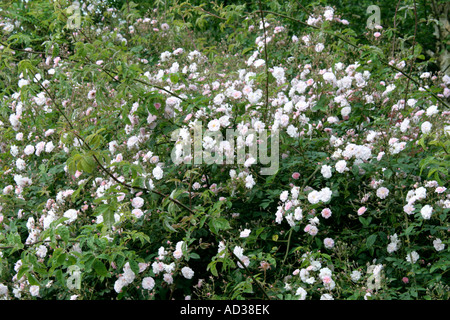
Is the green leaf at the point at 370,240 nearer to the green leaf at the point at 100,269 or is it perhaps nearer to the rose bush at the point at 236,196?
the rose bush at the point at 236,196

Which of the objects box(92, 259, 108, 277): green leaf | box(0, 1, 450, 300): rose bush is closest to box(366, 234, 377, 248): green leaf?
box(0, 1, 450, 300): rose bush

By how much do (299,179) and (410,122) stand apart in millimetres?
865

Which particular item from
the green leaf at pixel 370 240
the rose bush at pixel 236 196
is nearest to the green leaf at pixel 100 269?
the rose bush at pixel 236 196

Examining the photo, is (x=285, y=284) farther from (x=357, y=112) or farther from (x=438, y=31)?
(x=438, y=31)

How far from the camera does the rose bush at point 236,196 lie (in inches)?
94.0

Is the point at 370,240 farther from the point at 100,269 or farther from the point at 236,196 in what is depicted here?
the point at 100,269

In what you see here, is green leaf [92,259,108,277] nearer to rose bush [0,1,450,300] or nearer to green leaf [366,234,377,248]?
rose bush [0,1,450,300]

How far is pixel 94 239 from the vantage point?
7.48ft

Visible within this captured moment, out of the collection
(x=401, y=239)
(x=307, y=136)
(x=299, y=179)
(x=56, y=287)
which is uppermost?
(x=307, y=136)

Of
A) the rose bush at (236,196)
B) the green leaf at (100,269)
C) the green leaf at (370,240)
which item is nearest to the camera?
the green leaf at (100,269)

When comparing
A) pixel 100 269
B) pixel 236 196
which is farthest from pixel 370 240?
pixel 100 269

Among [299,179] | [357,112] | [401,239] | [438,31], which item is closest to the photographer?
[401,239]

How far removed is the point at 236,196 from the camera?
2867 mm
